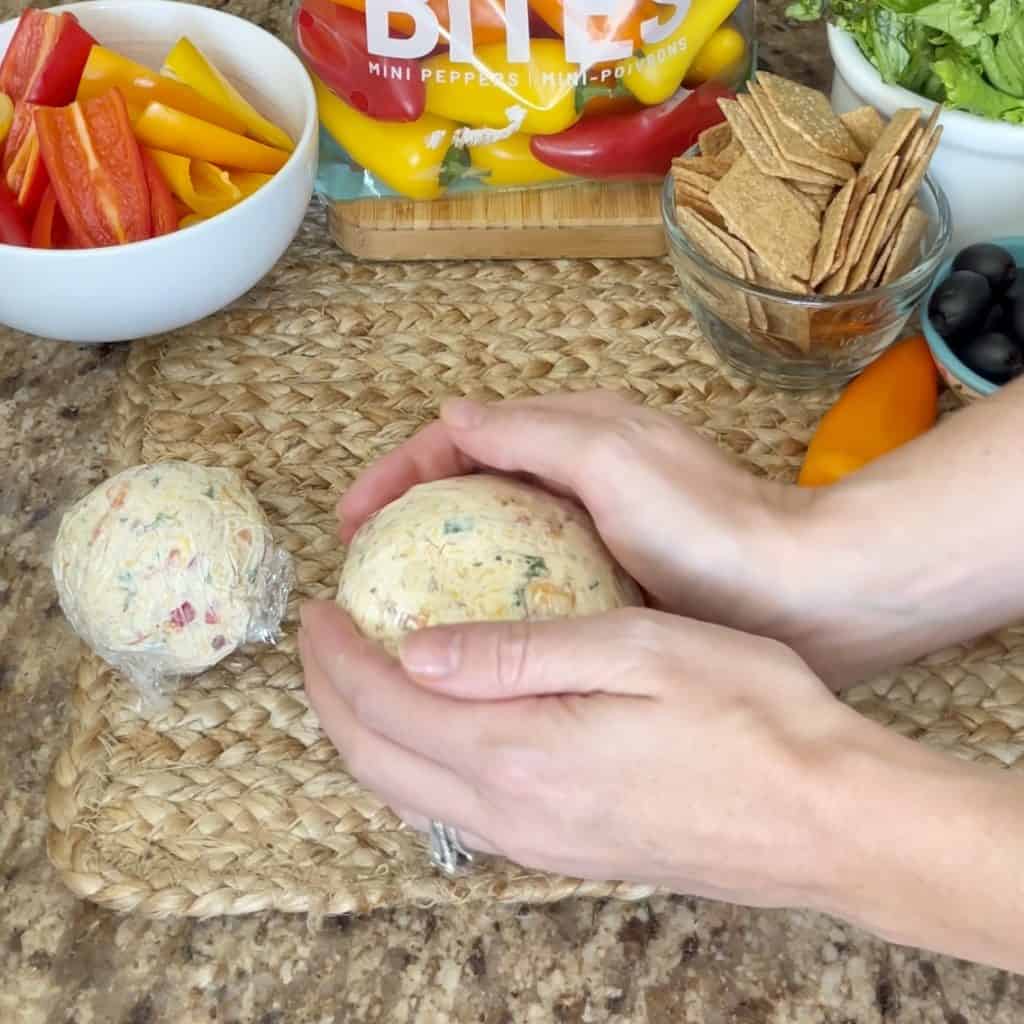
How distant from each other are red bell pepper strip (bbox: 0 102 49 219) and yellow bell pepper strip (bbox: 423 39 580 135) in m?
0.31

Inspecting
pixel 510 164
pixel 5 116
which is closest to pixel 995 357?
pixel 510 164

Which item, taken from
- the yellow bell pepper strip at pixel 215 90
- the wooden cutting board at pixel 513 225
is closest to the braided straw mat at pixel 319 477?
the wooden cutting board at pixel 513 225

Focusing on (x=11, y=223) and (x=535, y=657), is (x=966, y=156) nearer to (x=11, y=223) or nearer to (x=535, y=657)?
(x=535, y=657)

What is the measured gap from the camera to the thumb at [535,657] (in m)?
0.56

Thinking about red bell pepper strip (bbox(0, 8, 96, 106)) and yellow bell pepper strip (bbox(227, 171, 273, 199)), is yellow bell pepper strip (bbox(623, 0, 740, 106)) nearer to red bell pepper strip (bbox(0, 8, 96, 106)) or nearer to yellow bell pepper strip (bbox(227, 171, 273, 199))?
yellow bell pepper strip (bbox(227, 171, 273, 199))

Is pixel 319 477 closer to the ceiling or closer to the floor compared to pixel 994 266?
closer to the floor

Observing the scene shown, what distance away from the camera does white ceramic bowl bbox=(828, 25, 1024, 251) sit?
2.89ft

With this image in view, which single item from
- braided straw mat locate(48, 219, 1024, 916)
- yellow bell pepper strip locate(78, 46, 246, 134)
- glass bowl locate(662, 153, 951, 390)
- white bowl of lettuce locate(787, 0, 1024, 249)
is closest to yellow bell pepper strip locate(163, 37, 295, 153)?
yellow bell pepper strip locate(78, 46, 246, 134)

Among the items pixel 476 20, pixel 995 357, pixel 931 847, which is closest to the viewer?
pixel 931 847

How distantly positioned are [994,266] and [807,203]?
15 cm

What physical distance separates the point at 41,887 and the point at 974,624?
574 millimetres

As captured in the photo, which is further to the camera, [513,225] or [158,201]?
[513,225]

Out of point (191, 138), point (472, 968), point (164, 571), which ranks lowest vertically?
point (472, 968)

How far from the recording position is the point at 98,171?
88 centimetres
